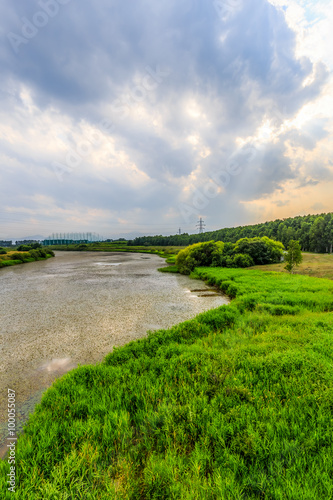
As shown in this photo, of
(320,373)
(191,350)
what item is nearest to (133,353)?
(191,350)

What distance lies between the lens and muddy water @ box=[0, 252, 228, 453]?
327 inches

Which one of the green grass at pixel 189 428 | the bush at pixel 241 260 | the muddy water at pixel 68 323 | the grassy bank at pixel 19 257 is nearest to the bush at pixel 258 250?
the bush at pixel 241 260

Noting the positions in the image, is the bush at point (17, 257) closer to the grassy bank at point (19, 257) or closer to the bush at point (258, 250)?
the grassy bank at point (19, 257)

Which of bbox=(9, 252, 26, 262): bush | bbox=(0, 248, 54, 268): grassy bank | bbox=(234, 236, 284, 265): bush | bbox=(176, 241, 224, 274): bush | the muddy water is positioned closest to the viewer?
the muddy water

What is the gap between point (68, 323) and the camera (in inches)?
531

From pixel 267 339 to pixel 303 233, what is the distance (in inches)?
3281

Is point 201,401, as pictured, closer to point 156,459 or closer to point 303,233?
point 156,459

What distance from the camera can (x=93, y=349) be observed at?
10.1m

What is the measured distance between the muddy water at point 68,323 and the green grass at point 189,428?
230cm

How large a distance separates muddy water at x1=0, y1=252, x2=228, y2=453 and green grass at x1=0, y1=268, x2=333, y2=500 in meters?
2.30

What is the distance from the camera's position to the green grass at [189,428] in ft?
10.7

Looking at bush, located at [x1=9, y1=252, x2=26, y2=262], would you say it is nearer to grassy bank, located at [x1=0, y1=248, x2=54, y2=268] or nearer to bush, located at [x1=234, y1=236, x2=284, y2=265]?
grassy bank, located at [x1=0, y1=248, x2=54, y2=268]

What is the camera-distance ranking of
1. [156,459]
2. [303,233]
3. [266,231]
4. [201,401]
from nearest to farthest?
[156,459] → [201,401] → [303,233] → [266,231]

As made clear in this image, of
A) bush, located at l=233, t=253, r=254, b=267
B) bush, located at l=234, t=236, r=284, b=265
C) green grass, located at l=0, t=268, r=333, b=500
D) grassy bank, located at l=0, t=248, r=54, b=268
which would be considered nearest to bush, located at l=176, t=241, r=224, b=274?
bush, located at l=233, t=253, r=254, b=267
